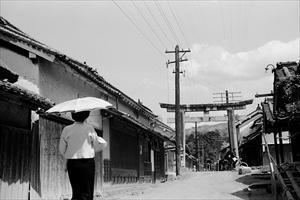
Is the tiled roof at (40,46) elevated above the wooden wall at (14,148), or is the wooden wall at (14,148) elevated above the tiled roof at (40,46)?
the tiled roof at (40,46)

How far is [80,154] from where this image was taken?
19.5 ft

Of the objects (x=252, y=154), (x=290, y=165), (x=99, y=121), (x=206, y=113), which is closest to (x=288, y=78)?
(x=290, y=165)

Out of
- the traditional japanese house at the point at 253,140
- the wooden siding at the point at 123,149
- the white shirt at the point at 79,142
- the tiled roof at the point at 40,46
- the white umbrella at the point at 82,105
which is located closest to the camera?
the white shirt at the point at 79,142

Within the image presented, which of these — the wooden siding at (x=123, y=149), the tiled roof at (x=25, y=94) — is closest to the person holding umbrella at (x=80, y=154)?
the tiled roof at (x=25, y=94)

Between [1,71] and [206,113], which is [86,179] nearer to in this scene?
[1,71]

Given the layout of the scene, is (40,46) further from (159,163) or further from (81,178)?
(159,163)

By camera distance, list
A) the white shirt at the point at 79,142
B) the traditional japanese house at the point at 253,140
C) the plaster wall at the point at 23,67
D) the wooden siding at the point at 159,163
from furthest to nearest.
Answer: the traditional japanese house at the point at 253,140, the wooden siding at the point at 159,163, the plaster wall at the point at 23,67, the white shirt at the point at 79,142

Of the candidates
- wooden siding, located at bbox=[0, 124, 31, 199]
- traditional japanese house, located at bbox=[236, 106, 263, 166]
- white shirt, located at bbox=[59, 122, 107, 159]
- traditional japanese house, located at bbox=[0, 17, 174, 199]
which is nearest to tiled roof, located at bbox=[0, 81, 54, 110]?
traditional japanese house, located at bbox=[0, 17, 174, 199]

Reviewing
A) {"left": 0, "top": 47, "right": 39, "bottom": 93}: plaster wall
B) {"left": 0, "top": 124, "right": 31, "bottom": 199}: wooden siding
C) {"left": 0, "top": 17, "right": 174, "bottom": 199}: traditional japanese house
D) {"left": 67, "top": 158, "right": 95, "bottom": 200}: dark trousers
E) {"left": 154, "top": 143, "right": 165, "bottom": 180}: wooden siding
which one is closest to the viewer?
{"left": 67, "top": 158, "right": 95, "bottom": 200}: dark trousers

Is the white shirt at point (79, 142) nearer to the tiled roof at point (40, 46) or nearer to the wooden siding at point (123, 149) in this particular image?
the tiled roof at point (40, 46)

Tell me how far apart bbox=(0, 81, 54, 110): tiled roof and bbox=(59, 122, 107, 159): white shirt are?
2241mm

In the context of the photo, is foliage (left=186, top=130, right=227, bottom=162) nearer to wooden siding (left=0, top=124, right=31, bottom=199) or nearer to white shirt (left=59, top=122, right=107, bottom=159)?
wooden siding (left=0, top=124, right=31, bottom=199)

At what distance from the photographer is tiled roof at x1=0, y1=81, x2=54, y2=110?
771cm

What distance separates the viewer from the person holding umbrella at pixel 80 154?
586 centimetres
